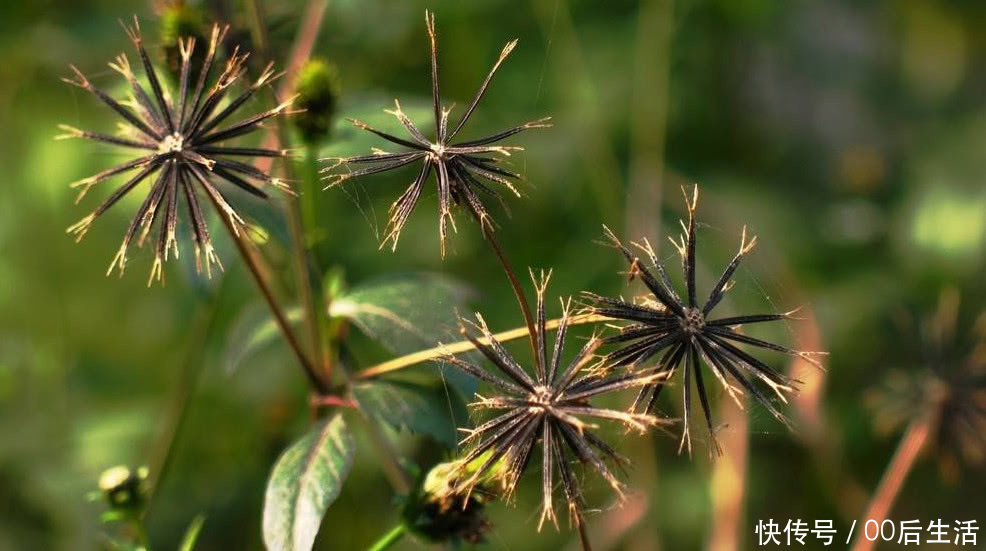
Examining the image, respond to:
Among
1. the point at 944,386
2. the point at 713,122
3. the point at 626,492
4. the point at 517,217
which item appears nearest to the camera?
the point at 626,492

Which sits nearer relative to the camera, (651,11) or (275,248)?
(275,248)

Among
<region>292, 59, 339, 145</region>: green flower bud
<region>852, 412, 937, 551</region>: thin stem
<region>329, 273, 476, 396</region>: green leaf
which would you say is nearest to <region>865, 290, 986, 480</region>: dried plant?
<region>852, 412, 937, 551</region>: thin stem

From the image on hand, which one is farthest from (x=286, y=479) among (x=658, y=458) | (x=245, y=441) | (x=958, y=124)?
(x=958, y=124)

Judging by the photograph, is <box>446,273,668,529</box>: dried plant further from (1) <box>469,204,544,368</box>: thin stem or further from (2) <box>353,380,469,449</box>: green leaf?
(2) <box>353,380,469,449</box>: green leaf

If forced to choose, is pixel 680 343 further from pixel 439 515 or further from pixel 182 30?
pixel 182 30

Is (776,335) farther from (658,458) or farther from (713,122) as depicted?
(713,122)

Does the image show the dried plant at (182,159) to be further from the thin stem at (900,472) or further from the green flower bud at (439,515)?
the thin stem at (900,472)
